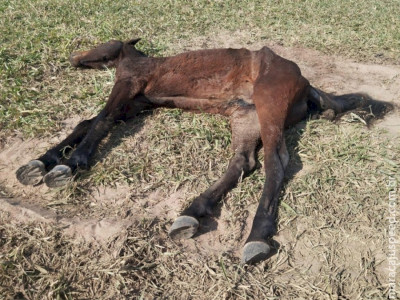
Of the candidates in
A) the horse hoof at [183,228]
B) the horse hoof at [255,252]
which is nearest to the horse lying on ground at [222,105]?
the horse hoof at [183,228]

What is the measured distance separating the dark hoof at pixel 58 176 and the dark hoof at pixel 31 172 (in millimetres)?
121

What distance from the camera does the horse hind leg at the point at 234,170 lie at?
2846 millimetres

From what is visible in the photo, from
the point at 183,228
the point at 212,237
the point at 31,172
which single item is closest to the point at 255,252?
the point at 212,237

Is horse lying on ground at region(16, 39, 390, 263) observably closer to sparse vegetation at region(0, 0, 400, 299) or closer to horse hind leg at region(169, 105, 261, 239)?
horse hind leg at region(169, 105, 261, 239)

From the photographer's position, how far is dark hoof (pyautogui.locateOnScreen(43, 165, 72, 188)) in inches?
123

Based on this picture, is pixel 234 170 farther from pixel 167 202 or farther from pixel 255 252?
pixel 255 252

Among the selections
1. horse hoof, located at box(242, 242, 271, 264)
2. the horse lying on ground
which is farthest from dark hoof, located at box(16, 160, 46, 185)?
horse hoof, located at box(242, 242, 271, 264)

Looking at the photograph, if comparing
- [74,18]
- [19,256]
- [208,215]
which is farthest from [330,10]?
[19,256]

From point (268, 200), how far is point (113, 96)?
6.31 ft

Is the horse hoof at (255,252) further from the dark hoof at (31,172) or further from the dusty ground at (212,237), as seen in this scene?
the dark hoof at (31,172)

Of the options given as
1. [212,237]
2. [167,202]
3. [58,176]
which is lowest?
[212,237]

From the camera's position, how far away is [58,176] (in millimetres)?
3143

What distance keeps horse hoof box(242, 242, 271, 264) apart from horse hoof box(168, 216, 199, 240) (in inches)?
16.0

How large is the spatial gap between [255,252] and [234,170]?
0.92 metres
